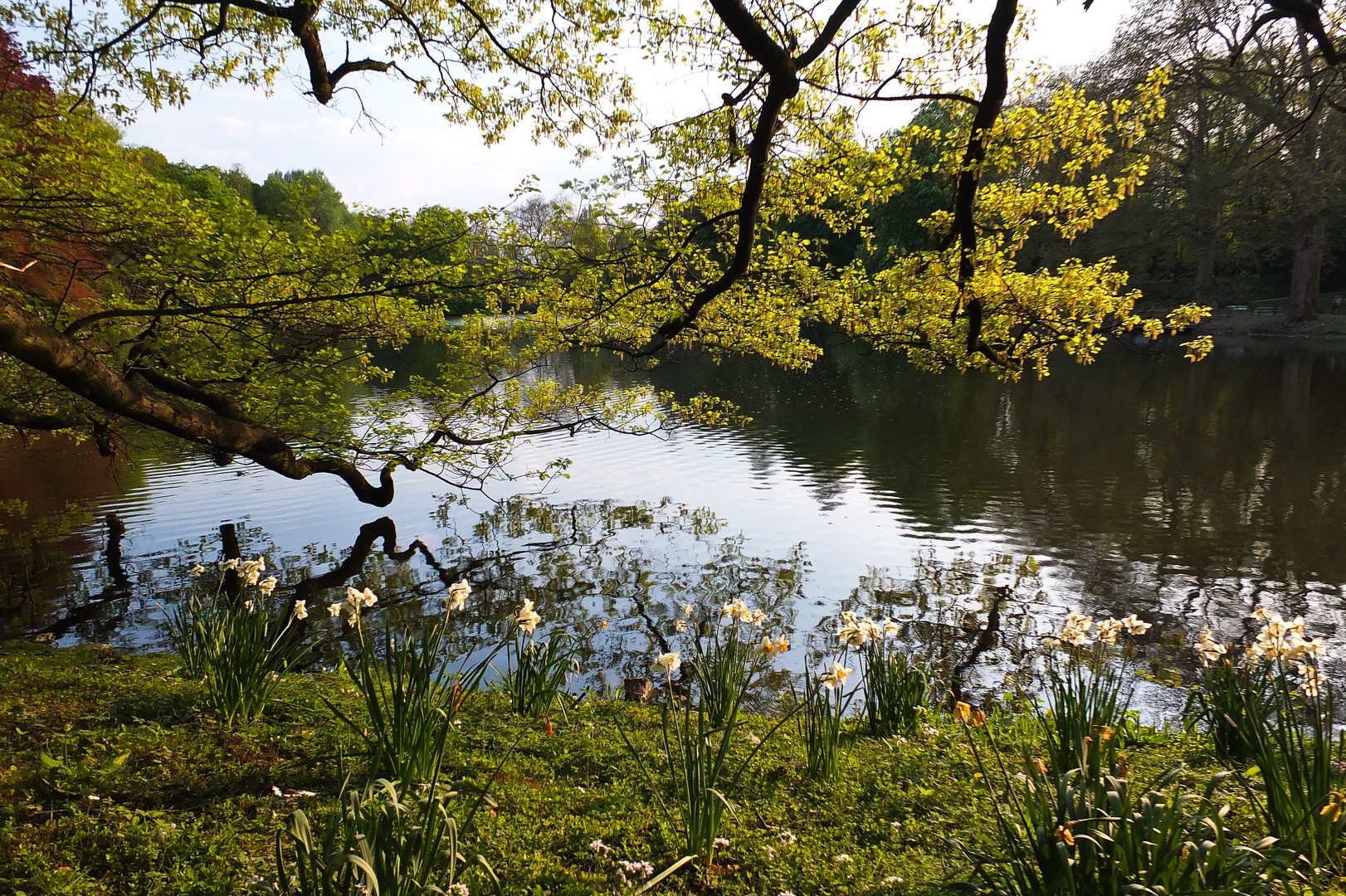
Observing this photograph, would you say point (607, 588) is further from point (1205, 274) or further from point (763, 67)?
point (1205, 274)

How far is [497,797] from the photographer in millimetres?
3279

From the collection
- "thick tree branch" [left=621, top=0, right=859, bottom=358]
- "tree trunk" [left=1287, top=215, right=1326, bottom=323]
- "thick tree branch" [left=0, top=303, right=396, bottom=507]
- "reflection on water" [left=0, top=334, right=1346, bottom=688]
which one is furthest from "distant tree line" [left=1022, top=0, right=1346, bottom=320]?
"thick tree branch" [left=0, top=303, right=396, bottom=507]

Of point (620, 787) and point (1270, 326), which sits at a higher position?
point (1270, 326)

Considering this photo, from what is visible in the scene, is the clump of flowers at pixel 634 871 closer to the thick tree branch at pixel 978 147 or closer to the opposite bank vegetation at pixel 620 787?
the opposite bank vegetation at pixel 620 787

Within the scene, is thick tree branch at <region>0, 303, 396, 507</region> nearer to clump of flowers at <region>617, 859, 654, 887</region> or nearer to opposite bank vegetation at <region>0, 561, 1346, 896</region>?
opposite bank vegetation at <region>0, 561, 1346, 896</region>

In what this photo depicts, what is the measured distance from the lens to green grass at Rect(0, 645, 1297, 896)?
8.80ft

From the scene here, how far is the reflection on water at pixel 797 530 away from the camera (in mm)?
8117

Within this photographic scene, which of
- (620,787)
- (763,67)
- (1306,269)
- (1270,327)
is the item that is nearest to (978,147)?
(763,67)

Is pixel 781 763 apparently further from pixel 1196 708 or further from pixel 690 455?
pixel 690 455

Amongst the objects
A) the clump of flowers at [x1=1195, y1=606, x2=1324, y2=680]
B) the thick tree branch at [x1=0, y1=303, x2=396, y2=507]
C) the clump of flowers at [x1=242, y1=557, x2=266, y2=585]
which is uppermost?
the thick tree branch at [x1=0, y1=303, x2=396, y2=507]

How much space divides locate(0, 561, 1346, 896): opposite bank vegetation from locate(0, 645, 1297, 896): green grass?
0.01m

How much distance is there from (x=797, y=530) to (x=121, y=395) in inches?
344

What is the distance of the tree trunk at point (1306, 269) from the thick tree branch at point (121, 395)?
4233 centimetres

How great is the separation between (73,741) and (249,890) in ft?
6.13
